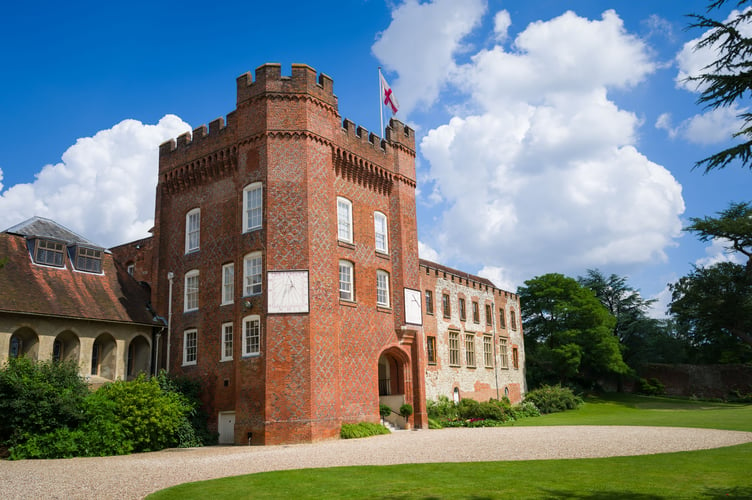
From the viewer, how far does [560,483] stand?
32.5 feet

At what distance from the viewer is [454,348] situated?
122 feet

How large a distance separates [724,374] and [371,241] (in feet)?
132

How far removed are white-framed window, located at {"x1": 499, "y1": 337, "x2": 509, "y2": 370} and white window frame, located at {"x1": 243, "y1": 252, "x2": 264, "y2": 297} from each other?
78.8 ft

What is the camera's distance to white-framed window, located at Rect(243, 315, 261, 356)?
23297 mm

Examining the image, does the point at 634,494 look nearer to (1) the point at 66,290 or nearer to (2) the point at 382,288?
(2) the point at 382,288

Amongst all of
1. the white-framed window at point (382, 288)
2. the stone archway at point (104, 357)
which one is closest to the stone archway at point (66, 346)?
the stone archway at point (104, 357)

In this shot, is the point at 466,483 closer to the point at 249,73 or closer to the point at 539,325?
the point at 249,73

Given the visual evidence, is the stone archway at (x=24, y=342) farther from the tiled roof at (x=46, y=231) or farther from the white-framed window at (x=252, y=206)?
the white-framed window at (x=252, y=206)

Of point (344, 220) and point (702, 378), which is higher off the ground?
point (344, 220)

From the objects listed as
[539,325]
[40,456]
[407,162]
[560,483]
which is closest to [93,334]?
[40,456]

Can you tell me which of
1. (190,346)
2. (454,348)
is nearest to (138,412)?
(190,346)

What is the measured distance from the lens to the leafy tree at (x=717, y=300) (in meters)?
46.5

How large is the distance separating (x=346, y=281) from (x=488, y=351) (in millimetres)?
18995

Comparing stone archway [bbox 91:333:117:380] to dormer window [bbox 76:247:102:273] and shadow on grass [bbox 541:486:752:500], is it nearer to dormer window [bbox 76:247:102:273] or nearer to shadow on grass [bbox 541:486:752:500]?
dormer window [bbox 76:247:102:273]
